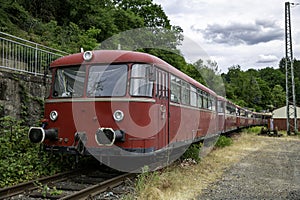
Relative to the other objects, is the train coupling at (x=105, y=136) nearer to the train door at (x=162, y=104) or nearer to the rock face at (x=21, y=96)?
the train door at (x=162, y=104)

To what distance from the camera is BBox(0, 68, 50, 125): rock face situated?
994 centimetres

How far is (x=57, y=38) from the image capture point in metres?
19.0

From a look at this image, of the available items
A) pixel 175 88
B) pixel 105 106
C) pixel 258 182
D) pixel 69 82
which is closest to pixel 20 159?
pixel 69 82

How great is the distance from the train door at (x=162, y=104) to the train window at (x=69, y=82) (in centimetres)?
188

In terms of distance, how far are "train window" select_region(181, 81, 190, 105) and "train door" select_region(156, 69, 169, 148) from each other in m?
1.61

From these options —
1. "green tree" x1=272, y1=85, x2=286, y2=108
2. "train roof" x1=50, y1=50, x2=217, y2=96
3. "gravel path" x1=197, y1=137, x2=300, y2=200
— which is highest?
"green tree" x1=272, y1=85, x2=286, y2=108

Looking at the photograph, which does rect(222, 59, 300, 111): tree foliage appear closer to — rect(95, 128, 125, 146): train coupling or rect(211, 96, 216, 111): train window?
rect(211, 96, 216, 111): train window

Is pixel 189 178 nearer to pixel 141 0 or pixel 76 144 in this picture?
pixel 76 144

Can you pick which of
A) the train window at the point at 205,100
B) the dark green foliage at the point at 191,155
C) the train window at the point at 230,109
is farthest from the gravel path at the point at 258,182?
the train window at the point at 230,109

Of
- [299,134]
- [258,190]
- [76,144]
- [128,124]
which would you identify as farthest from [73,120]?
[299,134]

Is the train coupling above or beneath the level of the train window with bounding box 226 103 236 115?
beneath

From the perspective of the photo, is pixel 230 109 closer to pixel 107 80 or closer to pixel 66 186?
pixel 107 80

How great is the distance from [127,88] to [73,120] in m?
1.52

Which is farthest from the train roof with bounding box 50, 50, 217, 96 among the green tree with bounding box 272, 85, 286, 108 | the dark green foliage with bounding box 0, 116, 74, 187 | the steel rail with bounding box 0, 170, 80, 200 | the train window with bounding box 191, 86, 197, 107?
the green tree with bounding box 272, 85, 286, 108
